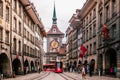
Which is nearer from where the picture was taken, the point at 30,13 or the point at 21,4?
the point at 21,4

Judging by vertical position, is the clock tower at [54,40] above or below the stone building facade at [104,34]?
above

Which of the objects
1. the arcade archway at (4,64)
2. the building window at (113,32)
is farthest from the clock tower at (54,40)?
the building window at (113,32)

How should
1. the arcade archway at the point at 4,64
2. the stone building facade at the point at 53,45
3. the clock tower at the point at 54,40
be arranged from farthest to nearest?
1. the clock tower at the point at 54,40
2. the stone building facade at the point at 53,45
3. the arcade archway at the point at 4,64

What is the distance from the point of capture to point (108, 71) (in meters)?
44.7

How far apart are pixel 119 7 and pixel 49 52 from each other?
127757 mm

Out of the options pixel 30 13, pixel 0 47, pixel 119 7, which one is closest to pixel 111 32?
pixel 119 7

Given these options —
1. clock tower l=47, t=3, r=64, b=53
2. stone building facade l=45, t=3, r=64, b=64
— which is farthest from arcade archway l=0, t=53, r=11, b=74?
clock tower l=47, t=3, r=64, b=53

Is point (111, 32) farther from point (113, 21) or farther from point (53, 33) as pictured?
point (53, 33)

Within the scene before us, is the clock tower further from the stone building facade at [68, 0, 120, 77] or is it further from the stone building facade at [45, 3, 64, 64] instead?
the stone building facade at [68, 0, 120, 77]

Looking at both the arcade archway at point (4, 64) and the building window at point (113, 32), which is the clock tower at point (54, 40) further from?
the building window at point (113, 32)

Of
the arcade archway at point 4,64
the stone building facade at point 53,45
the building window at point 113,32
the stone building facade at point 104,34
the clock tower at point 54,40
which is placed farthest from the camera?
the clock tower at point 54,40

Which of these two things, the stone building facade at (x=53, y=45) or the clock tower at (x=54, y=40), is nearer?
the stone building facade at (x=53, y=45)

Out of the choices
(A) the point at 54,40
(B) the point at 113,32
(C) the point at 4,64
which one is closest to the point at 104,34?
(B) the point at 113,32

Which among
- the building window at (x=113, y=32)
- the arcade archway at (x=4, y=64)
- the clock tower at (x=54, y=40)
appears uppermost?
the clock tower at (x=54, y=40)
